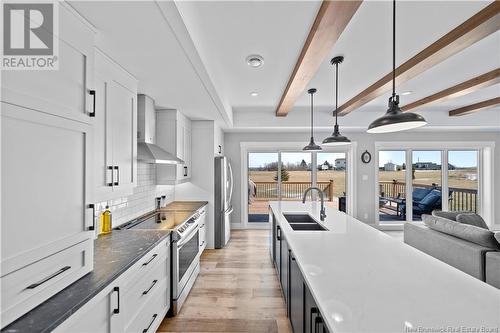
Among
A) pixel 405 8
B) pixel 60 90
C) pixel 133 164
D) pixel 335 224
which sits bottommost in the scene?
pixel 335 224

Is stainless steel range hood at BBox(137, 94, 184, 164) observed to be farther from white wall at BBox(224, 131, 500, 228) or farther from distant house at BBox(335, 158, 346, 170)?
distant house at BBox(335, 158, 346, 170)

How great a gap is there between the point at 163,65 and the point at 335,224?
7.64 ft

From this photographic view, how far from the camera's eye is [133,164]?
2166 mm

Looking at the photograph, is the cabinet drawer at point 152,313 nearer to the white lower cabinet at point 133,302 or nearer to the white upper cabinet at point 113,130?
the white lower cabinet at point 133,302

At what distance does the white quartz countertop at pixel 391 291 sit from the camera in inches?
34.5

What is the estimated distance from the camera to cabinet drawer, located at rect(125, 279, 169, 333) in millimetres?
1627

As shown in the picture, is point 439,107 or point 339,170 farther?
point 339,170

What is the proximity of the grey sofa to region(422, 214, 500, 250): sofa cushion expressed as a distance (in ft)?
0.03

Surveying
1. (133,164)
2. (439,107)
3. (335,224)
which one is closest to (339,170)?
(439,107)

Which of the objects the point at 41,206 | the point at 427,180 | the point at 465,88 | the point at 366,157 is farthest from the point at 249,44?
the point at 427,180

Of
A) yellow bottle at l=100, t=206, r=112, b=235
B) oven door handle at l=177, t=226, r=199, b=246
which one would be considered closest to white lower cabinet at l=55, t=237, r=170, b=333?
oven door handle at l=177, t=226, r=199, b=246

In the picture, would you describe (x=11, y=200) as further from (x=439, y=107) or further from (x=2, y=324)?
(x=439, y=107)

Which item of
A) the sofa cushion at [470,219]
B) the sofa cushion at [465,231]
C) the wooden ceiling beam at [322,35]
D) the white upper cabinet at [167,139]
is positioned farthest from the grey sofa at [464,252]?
the white upper cabinet at [167,139]

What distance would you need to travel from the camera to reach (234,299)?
2.57m
